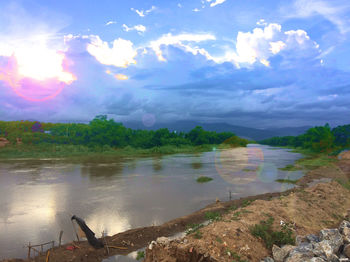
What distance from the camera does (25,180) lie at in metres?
26.3

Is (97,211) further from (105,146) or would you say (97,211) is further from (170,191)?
(105,146)

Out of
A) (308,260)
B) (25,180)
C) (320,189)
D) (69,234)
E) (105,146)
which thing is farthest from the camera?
(105,146)

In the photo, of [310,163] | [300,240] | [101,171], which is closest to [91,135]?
[101,171]

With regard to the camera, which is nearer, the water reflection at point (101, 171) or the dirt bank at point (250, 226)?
the dirt bank at point (250, 226)

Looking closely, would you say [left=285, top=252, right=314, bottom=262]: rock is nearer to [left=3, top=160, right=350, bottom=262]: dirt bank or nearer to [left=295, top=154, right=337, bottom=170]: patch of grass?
[left=3, top=160, right=350, bottom=262]: dirt bank

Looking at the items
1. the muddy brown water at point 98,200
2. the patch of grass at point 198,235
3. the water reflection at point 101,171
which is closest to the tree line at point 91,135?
the water reflection at point 101,171

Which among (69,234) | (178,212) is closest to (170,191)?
(178,212)

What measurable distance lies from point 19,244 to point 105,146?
6667cm

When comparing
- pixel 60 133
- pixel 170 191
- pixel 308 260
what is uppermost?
pixel 60 133

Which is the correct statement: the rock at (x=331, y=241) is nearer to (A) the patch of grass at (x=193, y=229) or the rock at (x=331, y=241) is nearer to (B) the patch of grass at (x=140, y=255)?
(A) the patch of grass at (x=193, y=229)

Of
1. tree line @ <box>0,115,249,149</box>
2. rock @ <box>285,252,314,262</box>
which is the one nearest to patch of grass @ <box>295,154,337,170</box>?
rock @ <box>285,252,314,262</box>

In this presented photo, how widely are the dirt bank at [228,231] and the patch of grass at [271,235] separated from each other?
1.12ft

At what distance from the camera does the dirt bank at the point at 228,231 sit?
7336mm

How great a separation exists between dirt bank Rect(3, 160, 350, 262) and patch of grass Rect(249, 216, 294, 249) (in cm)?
34
